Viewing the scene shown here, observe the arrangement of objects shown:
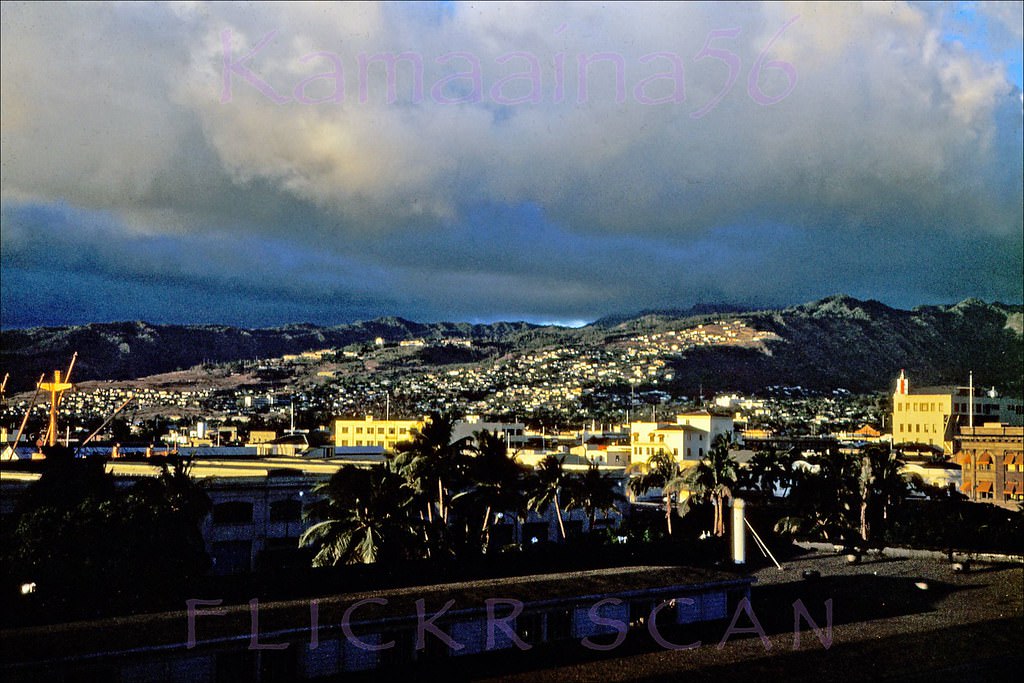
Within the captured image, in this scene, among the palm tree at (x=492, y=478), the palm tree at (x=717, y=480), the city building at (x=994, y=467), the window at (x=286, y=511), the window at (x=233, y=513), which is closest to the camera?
the window at (x=233, y=513)

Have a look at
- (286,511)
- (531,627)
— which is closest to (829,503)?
(286,511)

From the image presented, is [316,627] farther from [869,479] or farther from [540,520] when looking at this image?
[869,479]

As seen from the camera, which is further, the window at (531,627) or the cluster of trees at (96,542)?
the cluster of trees at (96,542)

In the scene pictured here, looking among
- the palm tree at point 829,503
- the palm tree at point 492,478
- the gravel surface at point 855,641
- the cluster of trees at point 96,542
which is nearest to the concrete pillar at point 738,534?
the gravel surface at point 855,641

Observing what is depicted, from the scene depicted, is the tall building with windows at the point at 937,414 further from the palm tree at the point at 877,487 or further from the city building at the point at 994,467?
the palm tree at the point at 877,487

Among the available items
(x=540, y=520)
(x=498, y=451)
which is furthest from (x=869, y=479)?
(x=498, y=451)

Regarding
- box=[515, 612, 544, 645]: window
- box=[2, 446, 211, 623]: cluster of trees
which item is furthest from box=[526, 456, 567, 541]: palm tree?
box=[515, 612, 544, 645]: window

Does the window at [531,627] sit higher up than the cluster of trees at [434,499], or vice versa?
the cluster of trees at [434,499]
